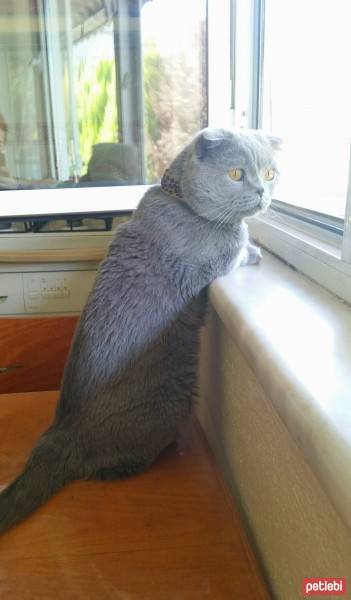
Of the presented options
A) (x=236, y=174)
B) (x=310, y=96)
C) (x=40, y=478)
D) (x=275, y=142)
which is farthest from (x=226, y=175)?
(x=40, y=478)

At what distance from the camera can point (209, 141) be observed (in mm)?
662

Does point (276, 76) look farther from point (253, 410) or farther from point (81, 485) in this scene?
point (81, 485)

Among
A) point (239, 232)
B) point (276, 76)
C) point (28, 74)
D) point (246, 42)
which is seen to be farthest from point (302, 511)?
point (28, 74)

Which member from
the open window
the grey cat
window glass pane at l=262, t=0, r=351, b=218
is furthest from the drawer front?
window glass pane at l=262, t=0, r=351, b=218

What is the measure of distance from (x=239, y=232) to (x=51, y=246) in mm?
670

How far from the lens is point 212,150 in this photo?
67cm

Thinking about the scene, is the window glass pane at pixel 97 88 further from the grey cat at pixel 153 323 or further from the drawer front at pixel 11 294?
the grey cat at pixel 153 323

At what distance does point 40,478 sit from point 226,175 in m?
0.46

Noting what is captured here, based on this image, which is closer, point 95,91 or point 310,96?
point 310,96

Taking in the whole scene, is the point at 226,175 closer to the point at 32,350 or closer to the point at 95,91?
the point at 32,350

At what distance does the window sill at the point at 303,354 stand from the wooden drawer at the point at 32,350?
425mm

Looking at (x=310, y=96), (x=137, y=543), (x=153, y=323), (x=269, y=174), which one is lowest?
(x=137, y=543)

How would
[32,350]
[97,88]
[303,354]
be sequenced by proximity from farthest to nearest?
[97,88]
[32,350]
[303,354]

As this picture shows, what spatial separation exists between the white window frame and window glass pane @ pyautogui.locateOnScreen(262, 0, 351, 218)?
3 cm
